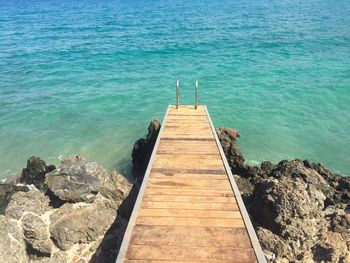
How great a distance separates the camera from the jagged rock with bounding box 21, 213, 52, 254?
963 centimetres

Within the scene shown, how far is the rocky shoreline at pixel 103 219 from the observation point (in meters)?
9.30

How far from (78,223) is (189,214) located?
12.7ft

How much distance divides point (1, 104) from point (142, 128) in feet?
33.1

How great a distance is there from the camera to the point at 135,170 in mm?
15141

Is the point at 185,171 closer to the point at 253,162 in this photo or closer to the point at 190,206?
the point at 190,206

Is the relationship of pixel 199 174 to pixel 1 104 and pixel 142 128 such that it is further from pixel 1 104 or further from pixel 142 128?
pixel 1 104

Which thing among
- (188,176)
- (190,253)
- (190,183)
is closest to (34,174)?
(188,176)

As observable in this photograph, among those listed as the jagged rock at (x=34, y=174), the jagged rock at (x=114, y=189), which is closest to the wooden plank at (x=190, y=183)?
the jagged rock at (x=114, y=189)

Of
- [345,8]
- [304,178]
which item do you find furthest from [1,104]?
[345,8]

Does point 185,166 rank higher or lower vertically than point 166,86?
higher

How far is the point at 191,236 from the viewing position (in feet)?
24.8

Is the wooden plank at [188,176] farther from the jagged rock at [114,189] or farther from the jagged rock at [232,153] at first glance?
the jagged rock at [232,153]

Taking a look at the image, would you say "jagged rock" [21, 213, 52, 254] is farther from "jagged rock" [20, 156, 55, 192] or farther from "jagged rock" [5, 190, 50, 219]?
"jagged rock" [20, 156, 55, 192]

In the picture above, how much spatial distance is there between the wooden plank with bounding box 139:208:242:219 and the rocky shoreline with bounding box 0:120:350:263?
1792 mm
